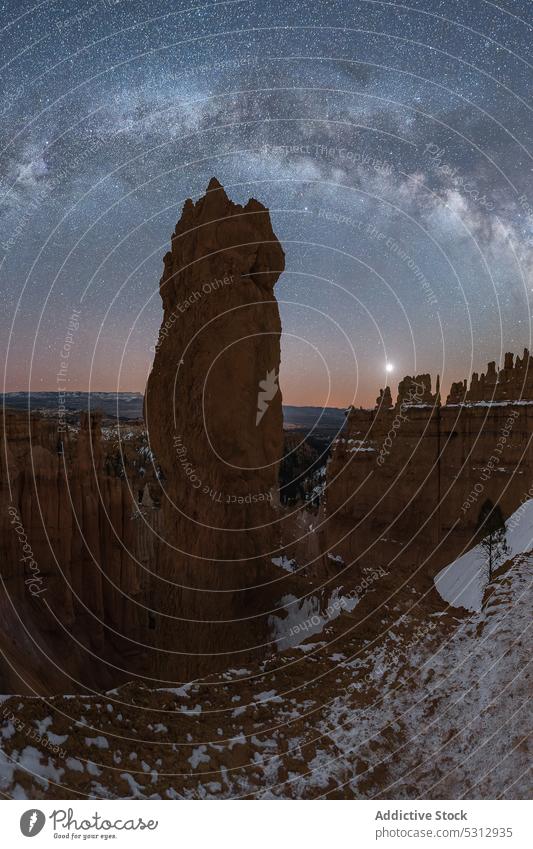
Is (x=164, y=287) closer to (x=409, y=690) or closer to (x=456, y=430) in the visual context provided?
(x=409, y=690)

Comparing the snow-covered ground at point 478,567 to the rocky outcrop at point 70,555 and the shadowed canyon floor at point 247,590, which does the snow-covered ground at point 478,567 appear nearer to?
the shadowed canyon floor at point 247,590

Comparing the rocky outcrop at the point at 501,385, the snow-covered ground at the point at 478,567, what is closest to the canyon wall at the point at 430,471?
the rocky outcrop at the point at 501,385

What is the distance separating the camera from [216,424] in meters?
17.5

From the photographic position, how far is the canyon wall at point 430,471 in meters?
36.1

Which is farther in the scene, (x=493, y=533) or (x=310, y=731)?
(x=493, y=533)

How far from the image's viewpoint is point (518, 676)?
900 centimetres

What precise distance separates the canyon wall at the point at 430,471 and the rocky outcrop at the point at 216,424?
19580 mm

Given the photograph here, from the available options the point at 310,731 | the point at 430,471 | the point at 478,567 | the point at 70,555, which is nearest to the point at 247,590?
the point at 310,731

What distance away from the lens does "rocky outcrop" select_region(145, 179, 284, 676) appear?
17.6m
